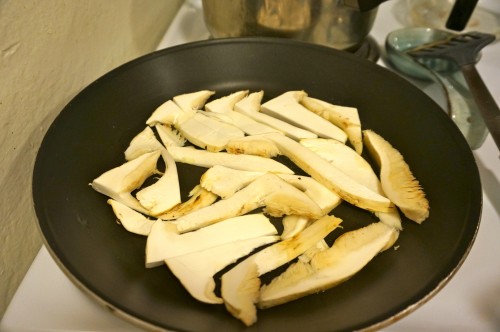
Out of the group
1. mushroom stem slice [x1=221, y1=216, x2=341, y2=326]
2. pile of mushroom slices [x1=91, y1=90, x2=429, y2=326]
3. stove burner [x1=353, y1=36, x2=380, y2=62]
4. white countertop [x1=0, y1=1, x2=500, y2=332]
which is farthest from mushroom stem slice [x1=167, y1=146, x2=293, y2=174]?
stove burner [x1=353, y1=36, x2=380, y2=62]

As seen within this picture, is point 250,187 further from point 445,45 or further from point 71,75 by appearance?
point 445,45

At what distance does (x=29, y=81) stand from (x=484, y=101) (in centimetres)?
62

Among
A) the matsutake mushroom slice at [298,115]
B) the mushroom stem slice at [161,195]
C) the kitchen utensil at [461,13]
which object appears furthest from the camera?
the kitchen utensil at [461,13]

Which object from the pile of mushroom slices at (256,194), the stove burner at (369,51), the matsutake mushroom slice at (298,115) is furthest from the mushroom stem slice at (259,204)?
the stove burner at (369,51)

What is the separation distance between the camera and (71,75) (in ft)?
2.09

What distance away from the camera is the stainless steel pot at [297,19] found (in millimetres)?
672

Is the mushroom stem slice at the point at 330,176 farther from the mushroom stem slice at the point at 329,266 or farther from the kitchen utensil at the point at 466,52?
the kitchen utensil at the point at 466,52

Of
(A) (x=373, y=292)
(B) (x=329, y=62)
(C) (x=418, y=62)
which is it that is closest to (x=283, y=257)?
(A) (x=373, y=292)

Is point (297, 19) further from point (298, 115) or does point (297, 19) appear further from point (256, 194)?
point (256, 194)

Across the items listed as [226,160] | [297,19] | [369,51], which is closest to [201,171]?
[226,160]

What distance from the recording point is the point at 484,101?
2.21 ft

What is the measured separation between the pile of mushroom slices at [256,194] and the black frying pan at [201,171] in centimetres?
2

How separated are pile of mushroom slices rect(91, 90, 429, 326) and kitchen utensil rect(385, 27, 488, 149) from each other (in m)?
0.17

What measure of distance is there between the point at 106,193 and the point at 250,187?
0.18 metres
